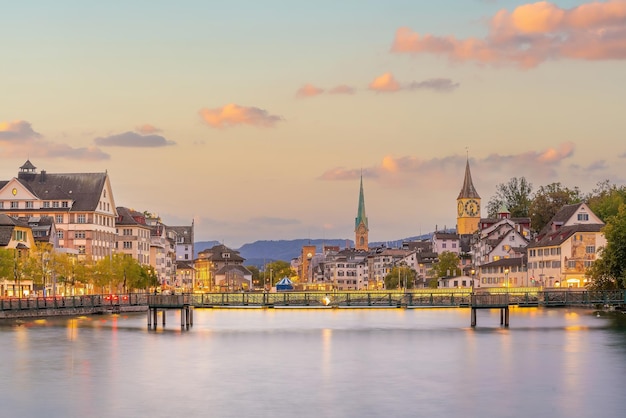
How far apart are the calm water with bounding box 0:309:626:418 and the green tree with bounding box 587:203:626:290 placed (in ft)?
43.2

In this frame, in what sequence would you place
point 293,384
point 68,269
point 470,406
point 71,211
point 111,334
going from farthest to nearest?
point 71,211, point 68,269, point 111,334, point 293,384, point 470,406

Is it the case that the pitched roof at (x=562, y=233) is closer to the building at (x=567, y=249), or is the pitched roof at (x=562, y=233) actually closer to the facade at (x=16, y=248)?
the building at (x=567, y=249)

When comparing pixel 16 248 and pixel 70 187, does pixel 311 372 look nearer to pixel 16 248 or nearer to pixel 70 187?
pixel 16 248

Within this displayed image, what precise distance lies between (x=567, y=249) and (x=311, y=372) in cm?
10610

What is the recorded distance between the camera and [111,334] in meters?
102

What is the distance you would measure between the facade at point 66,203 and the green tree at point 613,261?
85.8m

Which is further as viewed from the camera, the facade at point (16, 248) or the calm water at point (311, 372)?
the facade at point (16, 248)

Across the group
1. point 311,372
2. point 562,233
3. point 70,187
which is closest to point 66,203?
point 70,187

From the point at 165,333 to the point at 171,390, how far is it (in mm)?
44736

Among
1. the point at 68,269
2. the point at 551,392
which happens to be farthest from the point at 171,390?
the point at 68,269

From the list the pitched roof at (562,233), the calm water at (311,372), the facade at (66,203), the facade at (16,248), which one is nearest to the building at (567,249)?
the pitched roof at (562,233)

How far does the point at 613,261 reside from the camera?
122562 mm

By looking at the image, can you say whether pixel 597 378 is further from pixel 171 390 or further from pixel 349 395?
pixel 171 390

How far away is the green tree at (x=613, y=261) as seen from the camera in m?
122
